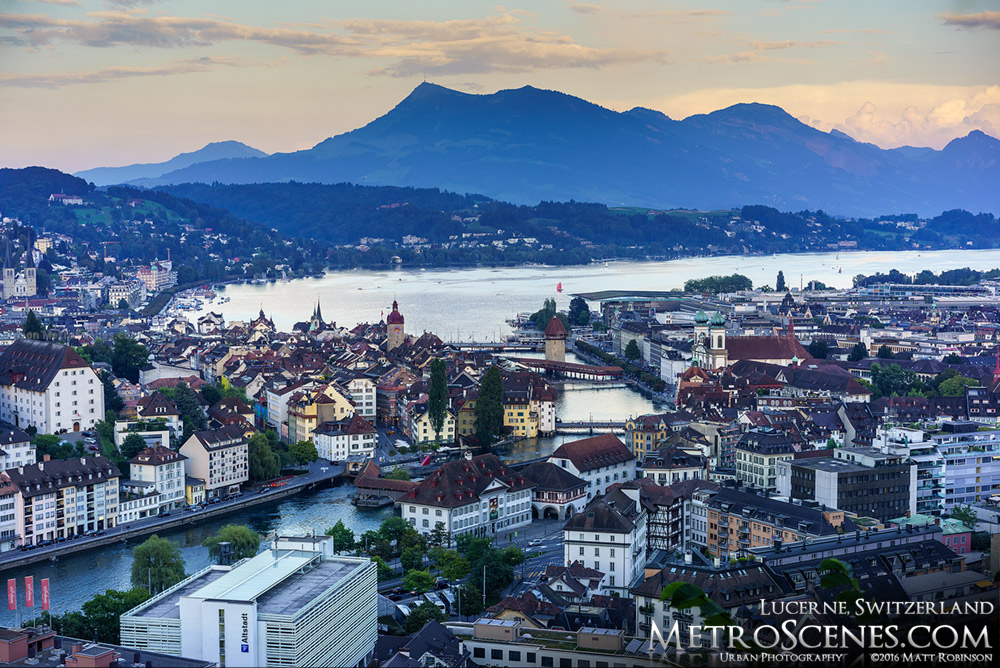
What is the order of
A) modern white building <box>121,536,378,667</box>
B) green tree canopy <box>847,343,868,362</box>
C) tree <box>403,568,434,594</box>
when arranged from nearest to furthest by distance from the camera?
modern white building <box>121,536,378,667</box>, tree <box>403,568,434,594</box>, green tree canopy <box>847,343,868,362</box>

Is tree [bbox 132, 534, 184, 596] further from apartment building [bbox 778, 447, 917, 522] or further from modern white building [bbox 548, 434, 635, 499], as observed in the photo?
apartment building [bbox 778, 447, 917, 522]

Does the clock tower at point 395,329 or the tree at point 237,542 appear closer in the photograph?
the tree at point 237,542

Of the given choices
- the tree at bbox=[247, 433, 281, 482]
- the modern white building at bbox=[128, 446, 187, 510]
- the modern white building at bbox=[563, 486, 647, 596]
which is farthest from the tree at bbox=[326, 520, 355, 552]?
the tree at bbox=[247, 433, 281, 482]

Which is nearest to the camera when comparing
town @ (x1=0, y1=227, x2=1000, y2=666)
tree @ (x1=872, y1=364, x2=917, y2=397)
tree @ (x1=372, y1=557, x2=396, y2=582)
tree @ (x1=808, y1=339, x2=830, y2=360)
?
town @ (x1=0, y1=227, x2=1000, y2=666)

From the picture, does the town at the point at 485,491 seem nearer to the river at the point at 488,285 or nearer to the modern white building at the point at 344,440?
the modern white building at the point at 344,440

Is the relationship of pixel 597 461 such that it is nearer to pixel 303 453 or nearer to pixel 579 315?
pixel 303 453

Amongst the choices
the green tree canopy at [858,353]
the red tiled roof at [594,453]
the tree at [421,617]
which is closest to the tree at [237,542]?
the tree at [421,617]
